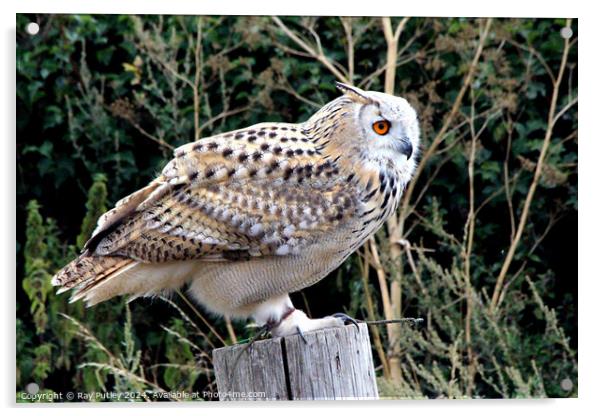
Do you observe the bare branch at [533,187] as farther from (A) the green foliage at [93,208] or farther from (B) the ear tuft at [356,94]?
(A) the green foliage at [93,208]

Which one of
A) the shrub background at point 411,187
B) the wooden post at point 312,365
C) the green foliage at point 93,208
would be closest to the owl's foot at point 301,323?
the wooden post at point 312,365

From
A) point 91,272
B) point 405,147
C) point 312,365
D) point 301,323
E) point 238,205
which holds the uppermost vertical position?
point 405,147

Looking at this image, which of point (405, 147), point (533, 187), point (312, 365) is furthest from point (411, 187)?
point (312, 365)

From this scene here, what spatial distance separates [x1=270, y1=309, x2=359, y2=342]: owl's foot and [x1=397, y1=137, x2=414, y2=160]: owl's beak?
51 cm

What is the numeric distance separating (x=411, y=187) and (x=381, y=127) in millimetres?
1039

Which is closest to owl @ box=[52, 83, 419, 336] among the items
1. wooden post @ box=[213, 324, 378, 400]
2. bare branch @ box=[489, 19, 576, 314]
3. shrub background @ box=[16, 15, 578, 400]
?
wooden post @ box=[213, 324, 378, 400]

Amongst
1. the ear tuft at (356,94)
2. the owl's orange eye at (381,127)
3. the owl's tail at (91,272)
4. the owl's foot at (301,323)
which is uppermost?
A: the ear tuft at (356,94)

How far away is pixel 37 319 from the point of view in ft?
12.6

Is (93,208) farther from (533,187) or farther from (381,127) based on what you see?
(533,187)

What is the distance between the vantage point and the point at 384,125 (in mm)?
3221

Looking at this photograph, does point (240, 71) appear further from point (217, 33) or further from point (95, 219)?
point (95, 219)

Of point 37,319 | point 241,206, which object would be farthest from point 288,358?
point 37,319

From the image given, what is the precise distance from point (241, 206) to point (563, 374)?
4.73ft

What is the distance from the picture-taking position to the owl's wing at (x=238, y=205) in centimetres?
316
